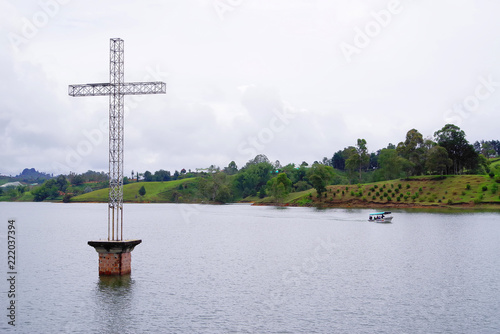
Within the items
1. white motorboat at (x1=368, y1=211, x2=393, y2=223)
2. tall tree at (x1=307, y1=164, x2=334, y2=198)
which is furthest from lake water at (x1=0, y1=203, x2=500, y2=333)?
tall tree at (x1=307, y1=164, x2=334, y2=198)

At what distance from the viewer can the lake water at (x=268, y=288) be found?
1197 inches

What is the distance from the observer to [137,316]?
31844 mm

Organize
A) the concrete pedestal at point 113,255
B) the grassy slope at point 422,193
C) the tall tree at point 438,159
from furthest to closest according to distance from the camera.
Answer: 1. the tall tree at point 438,159
2. the grassy slope at point 422,193
3. the concrete pedestal at point 113,255

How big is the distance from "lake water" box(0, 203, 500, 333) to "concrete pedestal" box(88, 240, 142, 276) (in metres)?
1.22

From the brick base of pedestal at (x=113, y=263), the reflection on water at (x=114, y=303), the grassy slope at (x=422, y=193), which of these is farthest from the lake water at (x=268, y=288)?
the grassy slope at (x=422, y=193)

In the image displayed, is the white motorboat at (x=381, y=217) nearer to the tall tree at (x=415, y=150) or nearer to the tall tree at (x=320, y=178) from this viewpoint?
the tall tree at (x=320, y=178)

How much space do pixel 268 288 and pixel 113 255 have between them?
15157 mm

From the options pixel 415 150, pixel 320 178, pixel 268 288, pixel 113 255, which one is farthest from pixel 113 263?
pixel 415 150

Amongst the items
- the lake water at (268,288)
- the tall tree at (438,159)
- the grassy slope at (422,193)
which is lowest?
the lake water at (268,288)

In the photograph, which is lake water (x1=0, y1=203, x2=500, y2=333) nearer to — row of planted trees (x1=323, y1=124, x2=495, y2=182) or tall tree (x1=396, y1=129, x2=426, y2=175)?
row of planted trees (x1=323, y1=124, x2=495, y2=182)

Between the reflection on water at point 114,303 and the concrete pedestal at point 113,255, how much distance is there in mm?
678

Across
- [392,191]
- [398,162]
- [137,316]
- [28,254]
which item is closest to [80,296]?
[137,316]

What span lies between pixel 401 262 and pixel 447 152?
130085mm

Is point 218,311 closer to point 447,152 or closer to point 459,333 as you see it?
point 459,333
